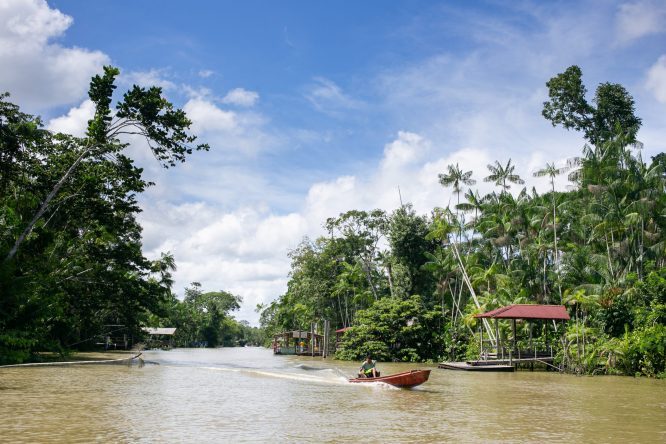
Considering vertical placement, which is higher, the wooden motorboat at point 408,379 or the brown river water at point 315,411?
the wooden motorboat at point 408,379

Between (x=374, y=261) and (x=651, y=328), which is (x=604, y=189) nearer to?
(x=651, y=328)

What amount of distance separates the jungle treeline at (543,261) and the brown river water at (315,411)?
6.17m

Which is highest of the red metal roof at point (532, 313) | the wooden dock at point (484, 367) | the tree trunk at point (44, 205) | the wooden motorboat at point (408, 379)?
the tree trunk at point (44, 205)

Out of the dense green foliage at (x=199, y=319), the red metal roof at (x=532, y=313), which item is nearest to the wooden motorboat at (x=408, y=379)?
the red metal roof at (x=532, y=313)

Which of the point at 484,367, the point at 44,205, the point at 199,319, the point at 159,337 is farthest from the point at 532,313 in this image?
the point at 199,319

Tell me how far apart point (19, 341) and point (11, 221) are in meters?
5.66

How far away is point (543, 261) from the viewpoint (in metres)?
43.0

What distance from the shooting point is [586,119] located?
46688 mm

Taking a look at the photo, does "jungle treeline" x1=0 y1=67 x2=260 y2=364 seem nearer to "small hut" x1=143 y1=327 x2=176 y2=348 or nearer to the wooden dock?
the wooden dock

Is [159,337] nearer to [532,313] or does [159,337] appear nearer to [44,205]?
[44,205]

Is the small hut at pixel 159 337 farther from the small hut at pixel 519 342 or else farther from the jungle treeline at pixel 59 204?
the small hut at pixel 519 342

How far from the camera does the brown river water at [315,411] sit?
36.8ft

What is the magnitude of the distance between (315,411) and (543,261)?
32492 mm

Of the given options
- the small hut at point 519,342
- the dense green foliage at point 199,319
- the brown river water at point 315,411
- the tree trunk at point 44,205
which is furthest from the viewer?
the dense green foliage at point 199,319
